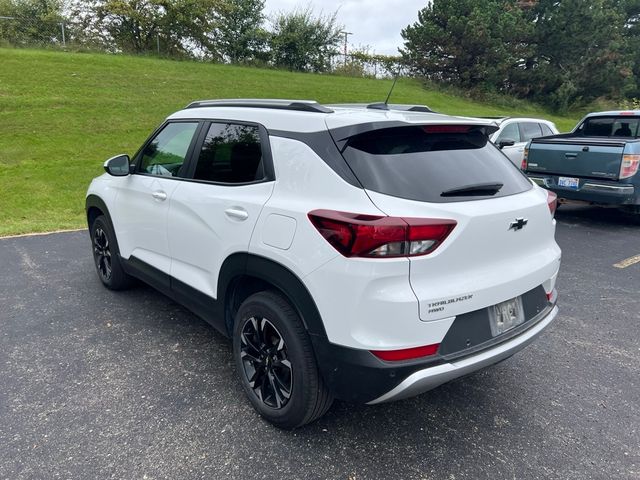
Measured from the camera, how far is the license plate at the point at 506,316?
241cm

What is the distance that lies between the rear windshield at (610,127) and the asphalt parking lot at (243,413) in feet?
17.3

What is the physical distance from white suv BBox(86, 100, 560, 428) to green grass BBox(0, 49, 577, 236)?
5.30 metres

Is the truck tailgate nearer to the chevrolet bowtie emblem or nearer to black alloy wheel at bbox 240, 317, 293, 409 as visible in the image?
the chevrolet bowtie emblem

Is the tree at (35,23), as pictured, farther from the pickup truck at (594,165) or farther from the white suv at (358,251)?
the white suv at (358,251)

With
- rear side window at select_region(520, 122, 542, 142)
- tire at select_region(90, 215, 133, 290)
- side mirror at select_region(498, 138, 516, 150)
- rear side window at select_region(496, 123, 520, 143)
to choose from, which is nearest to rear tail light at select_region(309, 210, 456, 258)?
tire at select_region(90, 215, 133, 290)

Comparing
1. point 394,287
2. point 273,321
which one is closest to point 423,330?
point 394,287

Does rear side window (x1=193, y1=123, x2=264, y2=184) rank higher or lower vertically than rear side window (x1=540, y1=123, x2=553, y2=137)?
higher

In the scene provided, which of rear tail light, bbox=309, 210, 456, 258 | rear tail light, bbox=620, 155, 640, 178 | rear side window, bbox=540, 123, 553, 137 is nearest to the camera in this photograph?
rear tail light, bbox=309, 210, 456, 258

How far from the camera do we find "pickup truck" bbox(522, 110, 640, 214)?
6820 mm

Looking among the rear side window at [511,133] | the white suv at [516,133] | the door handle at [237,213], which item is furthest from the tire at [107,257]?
the rear side window at [511,133]

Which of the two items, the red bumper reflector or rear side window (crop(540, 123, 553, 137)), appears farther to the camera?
rear side window (crop(540, 123, 553, 137))

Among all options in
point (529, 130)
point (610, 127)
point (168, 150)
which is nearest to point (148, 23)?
point (529, 130)

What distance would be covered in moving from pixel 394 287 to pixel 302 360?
623 millimetres

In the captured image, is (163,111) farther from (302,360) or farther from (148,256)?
(302,360)
